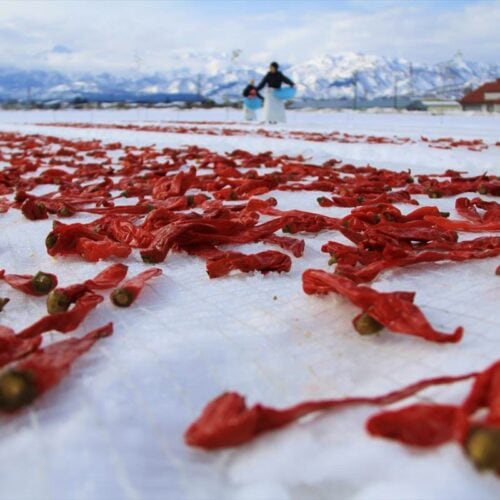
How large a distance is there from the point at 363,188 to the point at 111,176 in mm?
2806

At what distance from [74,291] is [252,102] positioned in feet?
61.3

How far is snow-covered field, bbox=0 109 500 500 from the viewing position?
89 cm

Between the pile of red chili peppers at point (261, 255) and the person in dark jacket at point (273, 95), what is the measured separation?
11653 mm

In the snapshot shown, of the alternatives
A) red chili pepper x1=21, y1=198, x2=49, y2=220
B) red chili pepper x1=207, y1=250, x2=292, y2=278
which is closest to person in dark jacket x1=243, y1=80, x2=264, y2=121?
red chili pepper x1=21, y1=198, x2=49, y2=220

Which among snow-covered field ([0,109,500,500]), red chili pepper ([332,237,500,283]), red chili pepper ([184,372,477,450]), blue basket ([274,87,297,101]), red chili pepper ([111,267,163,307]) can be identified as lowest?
snow-covered field ([0,109,500,500])

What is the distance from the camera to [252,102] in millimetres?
19422

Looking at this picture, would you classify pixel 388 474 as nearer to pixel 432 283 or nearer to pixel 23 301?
pixel 432 283

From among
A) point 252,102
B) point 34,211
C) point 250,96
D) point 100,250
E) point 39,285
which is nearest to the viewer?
point 39,285

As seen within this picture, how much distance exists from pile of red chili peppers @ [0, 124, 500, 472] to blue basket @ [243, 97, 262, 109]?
15.3 meters

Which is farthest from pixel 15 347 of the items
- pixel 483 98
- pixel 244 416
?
pixel 483 98

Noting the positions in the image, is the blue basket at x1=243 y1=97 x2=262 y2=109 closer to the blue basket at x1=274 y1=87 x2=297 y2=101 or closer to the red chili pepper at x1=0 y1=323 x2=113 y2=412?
the blue basket at x1=274 y1=87 x2=297 y2=101

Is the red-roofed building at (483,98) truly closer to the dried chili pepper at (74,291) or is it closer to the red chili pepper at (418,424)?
the dried chili pepper at (74,291)

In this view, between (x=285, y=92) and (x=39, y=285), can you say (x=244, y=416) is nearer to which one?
(x=39, y=285)

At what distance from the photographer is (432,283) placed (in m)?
1.73
